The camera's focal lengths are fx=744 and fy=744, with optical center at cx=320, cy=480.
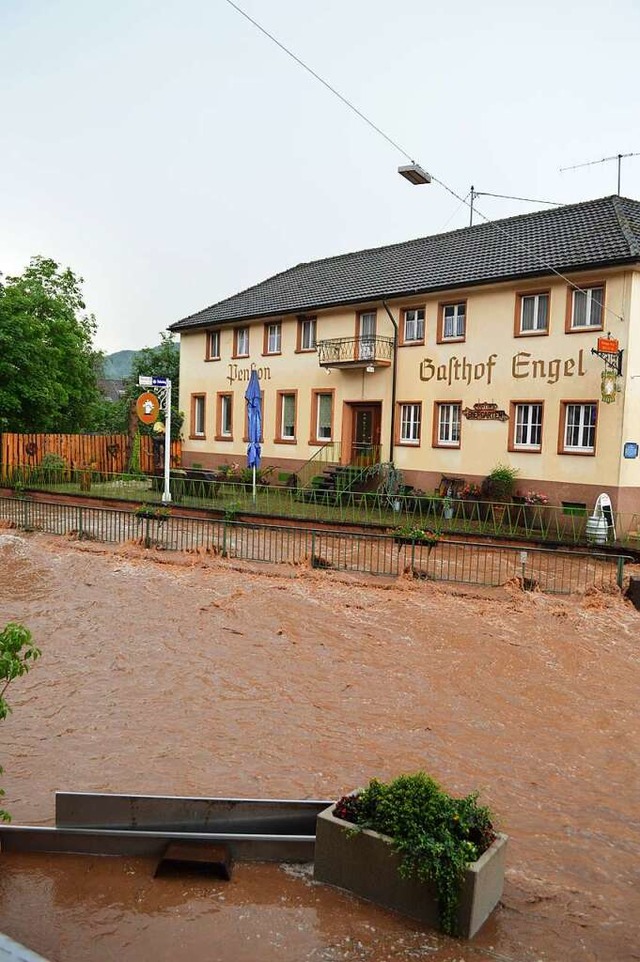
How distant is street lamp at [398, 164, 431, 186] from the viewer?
471 inches

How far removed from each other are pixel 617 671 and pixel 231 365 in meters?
23.8

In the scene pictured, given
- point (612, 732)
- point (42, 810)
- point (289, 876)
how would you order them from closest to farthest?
point (289, 876) < point (42, 810) < point (612, 732)

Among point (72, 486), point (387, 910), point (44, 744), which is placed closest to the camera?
point (387, 910)

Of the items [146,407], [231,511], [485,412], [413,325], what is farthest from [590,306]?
[146,407]

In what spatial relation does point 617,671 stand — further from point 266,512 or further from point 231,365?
point 231,365

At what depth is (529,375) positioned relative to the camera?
21406mm

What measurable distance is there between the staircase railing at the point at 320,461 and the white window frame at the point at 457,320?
5.76 meters

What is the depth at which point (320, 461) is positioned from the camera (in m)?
27.4

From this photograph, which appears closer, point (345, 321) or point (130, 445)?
point (345, 321)

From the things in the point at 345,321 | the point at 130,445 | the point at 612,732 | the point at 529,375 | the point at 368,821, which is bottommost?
the point at 612,732

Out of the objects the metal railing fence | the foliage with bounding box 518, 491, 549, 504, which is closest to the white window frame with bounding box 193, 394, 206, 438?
the metal railing fence

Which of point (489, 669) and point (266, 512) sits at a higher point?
point (266, 512)

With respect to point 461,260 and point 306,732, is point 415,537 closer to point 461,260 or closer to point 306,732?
point 306,732

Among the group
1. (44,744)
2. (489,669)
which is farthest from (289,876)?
(489,669)
